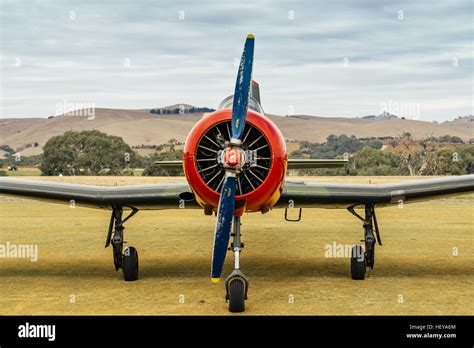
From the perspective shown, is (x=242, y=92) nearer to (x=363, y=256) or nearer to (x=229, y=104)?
(x=229, y=104)

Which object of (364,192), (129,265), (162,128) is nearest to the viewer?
(129,265)

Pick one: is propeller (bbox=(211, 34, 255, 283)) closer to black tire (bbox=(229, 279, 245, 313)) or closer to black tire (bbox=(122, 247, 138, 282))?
black tire (bbox=(229, 279, 245, 313))

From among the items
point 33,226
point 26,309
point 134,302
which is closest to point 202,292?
point 134,302

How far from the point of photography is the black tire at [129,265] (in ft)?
36.9

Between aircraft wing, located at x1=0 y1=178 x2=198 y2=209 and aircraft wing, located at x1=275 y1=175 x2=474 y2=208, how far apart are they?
5.74ft

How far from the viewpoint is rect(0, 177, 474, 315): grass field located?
363 inches

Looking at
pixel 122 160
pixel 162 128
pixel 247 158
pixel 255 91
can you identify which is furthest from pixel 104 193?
pixel 162 128

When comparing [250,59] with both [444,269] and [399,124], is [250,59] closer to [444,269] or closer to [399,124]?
[444,269]

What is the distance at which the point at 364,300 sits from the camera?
9594mm

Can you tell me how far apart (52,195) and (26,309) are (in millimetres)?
3289

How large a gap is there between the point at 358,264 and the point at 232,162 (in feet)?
13.3

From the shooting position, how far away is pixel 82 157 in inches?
2680

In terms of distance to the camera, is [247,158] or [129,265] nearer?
[247,158]

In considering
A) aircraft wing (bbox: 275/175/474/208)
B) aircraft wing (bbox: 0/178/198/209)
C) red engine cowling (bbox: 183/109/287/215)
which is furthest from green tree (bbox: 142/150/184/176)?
red engine cowling (bbox: 183/109/287/215)
